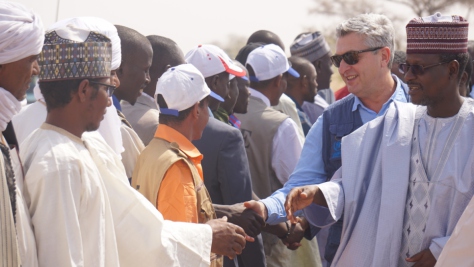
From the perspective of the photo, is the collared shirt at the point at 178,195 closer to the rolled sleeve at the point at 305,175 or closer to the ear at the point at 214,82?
the rolled sleeve at the point at 305,175

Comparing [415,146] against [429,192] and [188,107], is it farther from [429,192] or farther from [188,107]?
[188,107]

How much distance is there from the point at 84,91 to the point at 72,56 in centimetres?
18

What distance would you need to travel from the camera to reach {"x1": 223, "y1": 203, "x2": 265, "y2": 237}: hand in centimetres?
586

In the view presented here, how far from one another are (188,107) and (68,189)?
1.78 meters

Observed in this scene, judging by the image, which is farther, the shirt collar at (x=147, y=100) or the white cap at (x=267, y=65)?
the white cap at (x=267, y=65)

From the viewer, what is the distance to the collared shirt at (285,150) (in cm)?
789


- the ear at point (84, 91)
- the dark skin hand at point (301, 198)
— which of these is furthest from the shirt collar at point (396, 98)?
the ear at point (84, 91)

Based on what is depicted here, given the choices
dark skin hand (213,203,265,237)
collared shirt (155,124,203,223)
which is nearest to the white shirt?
collared shirt (155,124,203,223)

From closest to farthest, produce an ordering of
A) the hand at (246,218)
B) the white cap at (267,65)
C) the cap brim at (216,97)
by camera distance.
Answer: the hand at (246,218) → the cap brim at (216,97) → the white cap at (267,65)

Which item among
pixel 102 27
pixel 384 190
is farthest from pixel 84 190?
pixel 384 190

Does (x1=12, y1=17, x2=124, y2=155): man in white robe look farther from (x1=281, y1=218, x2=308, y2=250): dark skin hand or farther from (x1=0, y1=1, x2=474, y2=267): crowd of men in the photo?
(x1=281, y1=218, x2=308, y2=250): dark skin hand

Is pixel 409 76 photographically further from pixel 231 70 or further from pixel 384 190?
pixel 231 70

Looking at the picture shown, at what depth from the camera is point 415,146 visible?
207 inches

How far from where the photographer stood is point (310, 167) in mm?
5938
